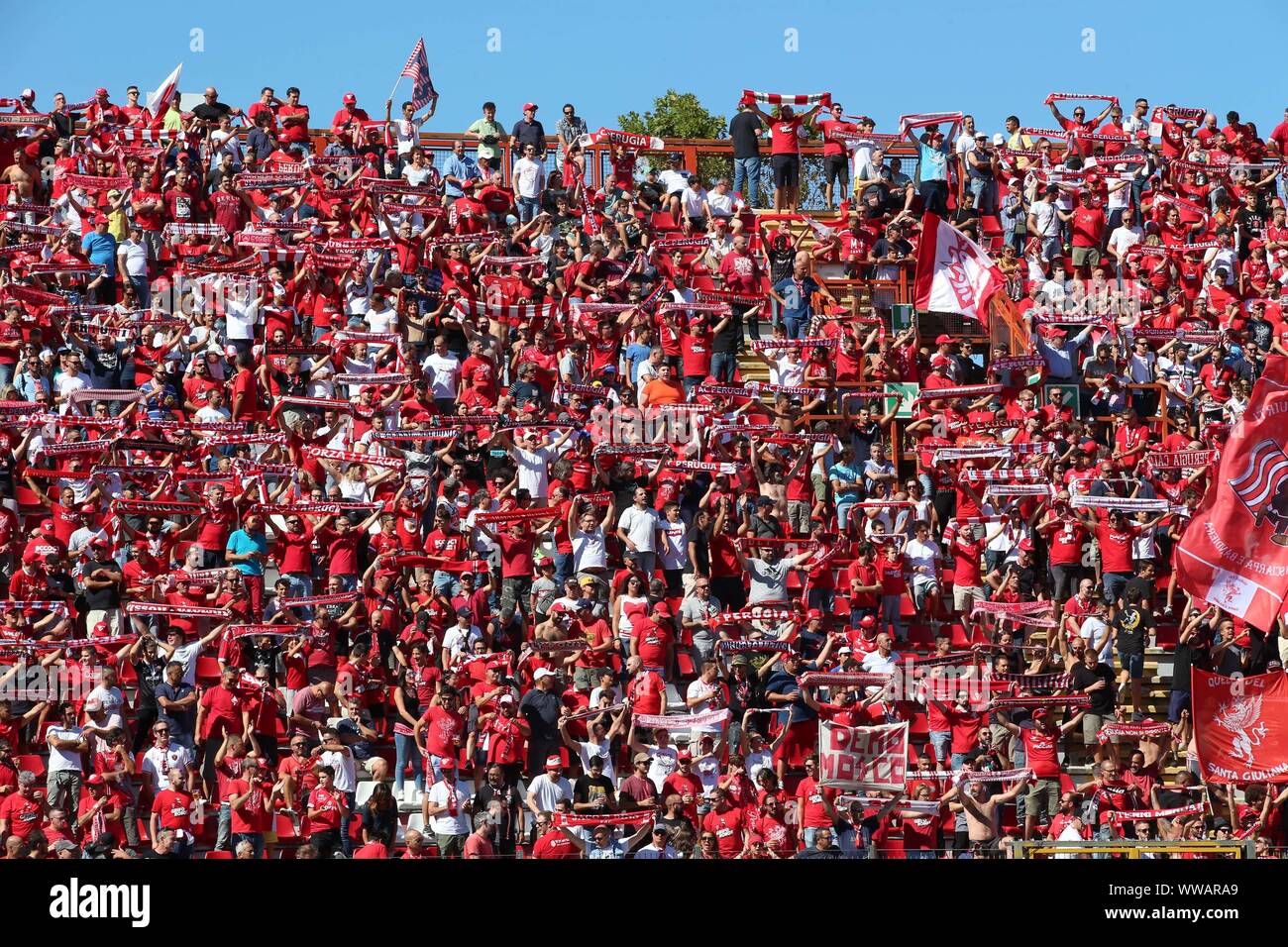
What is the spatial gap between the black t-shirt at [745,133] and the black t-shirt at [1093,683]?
10.1 meters

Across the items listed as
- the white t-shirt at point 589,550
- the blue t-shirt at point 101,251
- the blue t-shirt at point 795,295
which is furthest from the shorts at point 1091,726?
the blue t-shirt at point 101,251

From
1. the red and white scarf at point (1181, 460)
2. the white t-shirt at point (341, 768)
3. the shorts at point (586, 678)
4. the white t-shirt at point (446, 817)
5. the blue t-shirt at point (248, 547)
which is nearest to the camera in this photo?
the white t-shirt at point (446, 817)

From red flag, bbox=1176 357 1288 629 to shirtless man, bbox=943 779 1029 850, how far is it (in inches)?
97.6

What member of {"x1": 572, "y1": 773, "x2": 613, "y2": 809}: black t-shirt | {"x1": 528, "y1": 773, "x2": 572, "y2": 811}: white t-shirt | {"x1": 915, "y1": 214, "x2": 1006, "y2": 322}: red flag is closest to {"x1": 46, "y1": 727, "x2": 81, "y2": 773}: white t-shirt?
{"x1": 528, "y1": 773, "x2": 572, "y2": 811}: white t-shirt

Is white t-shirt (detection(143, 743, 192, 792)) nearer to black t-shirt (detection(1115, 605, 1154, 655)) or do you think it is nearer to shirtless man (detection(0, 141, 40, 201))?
black t-shirt (detection(1115, 605, 1154, 655))

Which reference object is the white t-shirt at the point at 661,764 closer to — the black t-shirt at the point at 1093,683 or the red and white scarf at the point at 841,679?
the red and white scarf at the point at 841,679

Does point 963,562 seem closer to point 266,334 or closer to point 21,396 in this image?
point 266,334

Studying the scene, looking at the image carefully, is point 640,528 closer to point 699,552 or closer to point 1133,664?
point 699,552

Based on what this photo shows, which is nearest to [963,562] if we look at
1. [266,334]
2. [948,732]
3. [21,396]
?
[948,732]

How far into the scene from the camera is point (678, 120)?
5247 centimetres

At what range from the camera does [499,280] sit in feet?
75.2

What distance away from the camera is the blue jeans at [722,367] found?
866 inches

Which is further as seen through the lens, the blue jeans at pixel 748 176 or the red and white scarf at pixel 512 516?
the blue jeans at pixel 748 176

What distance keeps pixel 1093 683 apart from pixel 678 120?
1425 inches
